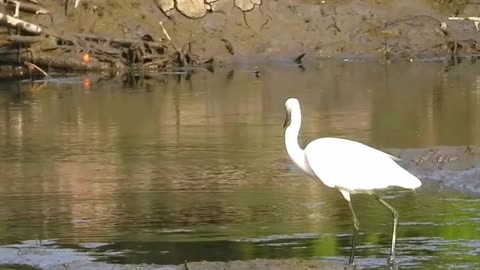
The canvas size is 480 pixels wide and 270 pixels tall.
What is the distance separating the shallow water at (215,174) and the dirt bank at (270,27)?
6.37 m

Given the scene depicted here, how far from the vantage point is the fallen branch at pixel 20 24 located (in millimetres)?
28562

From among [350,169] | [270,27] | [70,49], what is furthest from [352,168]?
[270,27]

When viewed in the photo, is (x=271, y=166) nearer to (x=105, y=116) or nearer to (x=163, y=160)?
(x=163, y=160)

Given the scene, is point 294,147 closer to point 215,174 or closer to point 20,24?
point 215,174

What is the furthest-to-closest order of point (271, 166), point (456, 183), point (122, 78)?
point (122, 78) < point (271, 166) < point (456, 183)

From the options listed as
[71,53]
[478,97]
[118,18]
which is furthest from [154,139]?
[118,18]

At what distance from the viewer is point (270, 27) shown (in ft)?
108

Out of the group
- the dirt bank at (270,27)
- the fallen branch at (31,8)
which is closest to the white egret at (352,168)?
the dirt bank at (270,27)

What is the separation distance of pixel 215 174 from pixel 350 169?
4.62 meters

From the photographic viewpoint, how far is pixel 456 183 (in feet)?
38.7

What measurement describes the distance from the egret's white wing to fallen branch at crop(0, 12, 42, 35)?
2097 cm

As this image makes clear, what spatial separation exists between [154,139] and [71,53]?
13431mm

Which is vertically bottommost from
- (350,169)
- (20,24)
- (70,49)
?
(70,49)

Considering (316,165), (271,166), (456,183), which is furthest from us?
(271,166)
